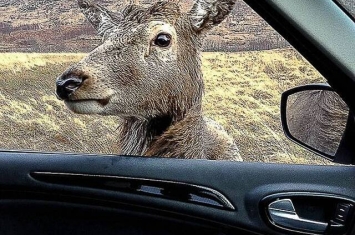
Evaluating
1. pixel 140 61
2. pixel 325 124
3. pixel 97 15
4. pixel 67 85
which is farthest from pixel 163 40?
pixel 325 124

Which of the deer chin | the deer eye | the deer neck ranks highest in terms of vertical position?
the deer eye

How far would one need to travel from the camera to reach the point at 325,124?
198 centimetres

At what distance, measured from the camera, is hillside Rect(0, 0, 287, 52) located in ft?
7.50

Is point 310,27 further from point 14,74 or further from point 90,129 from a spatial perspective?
point 14,74

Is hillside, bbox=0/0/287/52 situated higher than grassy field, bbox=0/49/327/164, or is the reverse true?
hillside, bbox=0/0/287/52

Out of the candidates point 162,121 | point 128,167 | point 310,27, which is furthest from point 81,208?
point 310,27

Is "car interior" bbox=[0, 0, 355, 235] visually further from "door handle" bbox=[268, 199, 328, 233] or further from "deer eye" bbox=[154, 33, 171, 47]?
"deer eye" bbox=[154, 33, 171, 47]

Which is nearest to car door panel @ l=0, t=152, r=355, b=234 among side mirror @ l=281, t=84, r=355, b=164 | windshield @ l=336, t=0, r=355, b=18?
side mirror @ l=281, t=84, r=355, b=164

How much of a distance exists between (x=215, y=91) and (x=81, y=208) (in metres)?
0.62

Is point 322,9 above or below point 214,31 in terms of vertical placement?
below

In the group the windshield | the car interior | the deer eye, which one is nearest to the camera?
the windshield

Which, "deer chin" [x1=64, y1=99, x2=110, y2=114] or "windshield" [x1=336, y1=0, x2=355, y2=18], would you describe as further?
"deer chin" [x1=64, y1=99, x2=110, y2=114]

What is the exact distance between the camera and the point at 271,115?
2.23 m

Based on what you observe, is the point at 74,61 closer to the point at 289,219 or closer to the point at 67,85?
the point at 67,85
